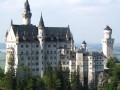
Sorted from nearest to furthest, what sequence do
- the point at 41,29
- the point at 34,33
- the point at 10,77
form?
the point at 10,77 → the point at 41,29 → the point at 34,33

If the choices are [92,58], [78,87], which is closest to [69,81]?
[78,87]

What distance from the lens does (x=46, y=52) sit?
12431 centimetres

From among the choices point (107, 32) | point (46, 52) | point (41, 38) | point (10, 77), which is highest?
point (107, 32)

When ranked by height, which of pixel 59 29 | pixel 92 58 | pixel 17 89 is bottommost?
pixel 17 89

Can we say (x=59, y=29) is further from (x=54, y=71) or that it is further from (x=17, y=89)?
(x=17, y=89)

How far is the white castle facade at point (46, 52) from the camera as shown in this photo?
120 m

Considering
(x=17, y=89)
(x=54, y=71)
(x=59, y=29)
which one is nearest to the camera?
(x=17, y=89)

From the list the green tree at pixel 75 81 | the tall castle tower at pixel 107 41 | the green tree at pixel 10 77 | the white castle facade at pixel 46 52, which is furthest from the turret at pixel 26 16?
the green tree at pixel 75 81

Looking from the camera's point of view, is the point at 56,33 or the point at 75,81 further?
the point at 56,33

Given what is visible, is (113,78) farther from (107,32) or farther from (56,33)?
(56,33)

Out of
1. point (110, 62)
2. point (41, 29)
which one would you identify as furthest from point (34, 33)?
point (110, 62)

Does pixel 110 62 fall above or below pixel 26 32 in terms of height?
below

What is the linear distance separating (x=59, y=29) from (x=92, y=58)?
12282 millimetres

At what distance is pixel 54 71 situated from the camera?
112 m
